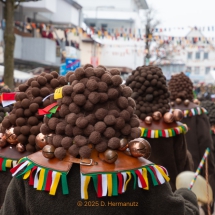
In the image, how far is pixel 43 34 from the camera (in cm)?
2208

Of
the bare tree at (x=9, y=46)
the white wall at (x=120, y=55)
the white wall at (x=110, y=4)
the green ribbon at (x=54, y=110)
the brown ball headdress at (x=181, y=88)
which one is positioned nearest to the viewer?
the green ribbon at (x=54, y=110)

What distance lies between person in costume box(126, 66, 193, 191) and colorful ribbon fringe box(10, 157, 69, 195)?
81.7 inches

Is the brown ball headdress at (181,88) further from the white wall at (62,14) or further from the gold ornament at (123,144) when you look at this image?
the white wall at (62,14)

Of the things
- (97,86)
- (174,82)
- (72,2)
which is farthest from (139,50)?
(97,86)

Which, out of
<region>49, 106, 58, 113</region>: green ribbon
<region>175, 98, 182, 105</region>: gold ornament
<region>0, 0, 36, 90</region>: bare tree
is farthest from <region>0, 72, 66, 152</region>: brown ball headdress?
<region>0, 0, 36, 90</region>: bare tree

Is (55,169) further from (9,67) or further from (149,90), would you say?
(9,67)

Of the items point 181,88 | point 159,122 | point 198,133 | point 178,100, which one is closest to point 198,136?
point 198,133

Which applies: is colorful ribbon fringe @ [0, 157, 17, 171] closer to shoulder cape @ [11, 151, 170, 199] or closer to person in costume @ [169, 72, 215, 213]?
shoulder cape @ [11, 151, 170, 199]

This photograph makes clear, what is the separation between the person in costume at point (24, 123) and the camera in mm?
2643

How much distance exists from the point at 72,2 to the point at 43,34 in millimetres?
4024

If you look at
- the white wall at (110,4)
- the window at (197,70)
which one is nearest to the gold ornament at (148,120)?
the white wall at (110,4)

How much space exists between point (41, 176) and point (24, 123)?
78 cm

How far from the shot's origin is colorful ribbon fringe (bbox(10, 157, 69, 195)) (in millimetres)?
1946

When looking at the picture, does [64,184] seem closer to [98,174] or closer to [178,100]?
[98,174]
